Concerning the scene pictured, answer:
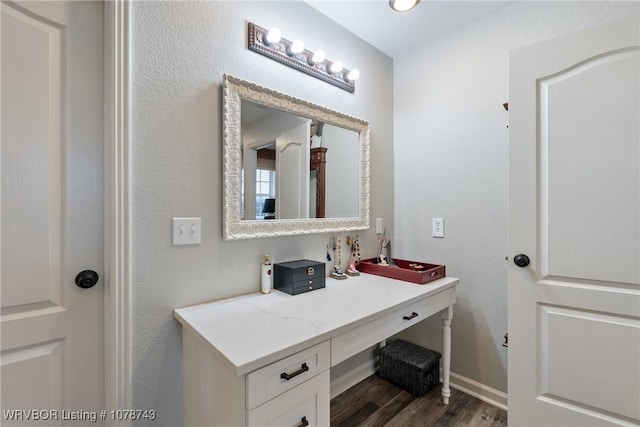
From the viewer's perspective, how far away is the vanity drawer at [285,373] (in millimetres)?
868

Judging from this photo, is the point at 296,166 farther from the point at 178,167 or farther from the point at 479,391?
the point at 479,391

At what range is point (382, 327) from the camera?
1323mm

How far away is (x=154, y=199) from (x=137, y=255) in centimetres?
23

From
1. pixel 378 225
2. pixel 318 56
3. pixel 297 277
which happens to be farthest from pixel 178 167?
pixel 378 225

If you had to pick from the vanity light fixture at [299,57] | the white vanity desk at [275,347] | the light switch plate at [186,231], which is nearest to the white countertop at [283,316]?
the white vanity desk at [275,347]

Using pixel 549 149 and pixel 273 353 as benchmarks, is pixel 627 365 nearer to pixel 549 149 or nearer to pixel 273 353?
pixel 549 149

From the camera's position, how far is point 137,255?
1.15 meters

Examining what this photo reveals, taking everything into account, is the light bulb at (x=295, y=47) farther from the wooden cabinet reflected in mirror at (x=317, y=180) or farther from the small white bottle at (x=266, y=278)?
the small white bottle at (x=266, y=278)

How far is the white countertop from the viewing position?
917mm

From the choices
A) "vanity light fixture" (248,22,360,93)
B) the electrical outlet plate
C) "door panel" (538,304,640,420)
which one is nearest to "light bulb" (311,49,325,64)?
"vanity light fixture" (248,22,360,93)

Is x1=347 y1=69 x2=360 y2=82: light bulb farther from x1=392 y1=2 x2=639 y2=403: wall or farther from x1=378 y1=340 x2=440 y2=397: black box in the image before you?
x1=378 y1=340 x2=440 y2=397: black box

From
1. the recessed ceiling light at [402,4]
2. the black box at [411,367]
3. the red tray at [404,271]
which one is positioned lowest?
the black box at [411,367]

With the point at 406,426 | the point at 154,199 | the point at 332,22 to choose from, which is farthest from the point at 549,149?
the point at 154,199

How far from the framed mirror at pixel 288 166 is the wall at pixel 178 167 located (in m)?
0.06
